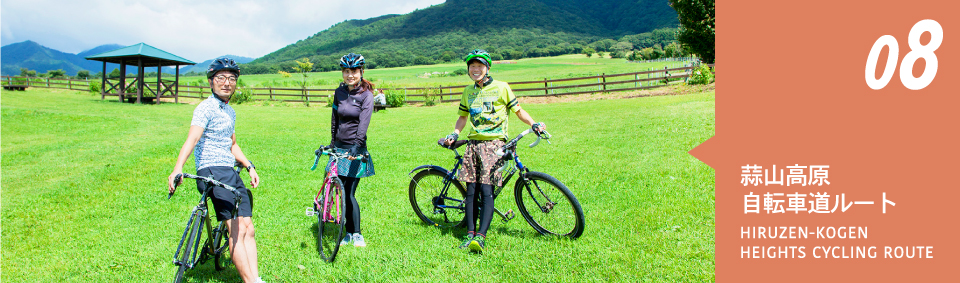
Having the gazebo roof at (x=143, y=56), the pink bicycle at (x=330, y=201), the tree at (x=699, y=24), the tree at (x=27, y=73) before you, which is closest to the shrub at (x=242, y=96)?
the gazebo roof at (x=143, y=56)

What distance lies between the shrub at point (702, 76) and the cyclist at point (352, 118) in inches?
902

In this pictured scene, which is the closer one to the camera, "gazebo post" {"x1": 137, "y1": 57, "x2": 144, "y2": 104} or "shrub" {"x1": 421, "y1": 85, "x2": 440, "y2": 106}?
"gazebo post" {"x1": 137, "y1": 57, "x2": 144, "y2": 104}

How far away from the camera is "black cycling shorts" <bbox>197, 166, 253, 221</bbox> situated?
11.3ft

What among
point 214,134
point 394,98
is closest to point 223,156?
point 214,134

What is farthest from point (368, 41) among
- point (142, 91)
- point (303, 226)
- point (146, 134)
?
point (303, 226)

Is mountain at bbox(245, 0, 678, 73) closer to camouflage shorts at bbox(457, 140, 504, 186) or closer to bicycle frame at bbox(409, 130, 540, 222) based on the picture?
bicycle frame at bbox(409, 130, 540, 222)

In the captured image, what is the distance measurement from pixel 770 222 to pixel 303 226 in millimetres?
5026

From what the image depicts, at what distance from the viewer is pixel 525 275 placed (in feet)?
13.5

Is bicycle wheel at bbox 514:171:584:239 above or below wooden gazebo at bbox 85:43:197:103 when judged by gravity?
below

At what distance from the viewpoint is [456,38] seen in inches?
5891

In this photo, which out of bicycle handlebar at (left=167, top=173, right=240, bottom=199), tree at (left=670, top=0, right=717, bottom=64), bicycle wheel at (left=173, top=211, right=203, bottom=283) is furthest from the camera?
tree at (left=670, top=0, right=717, bottom=64)

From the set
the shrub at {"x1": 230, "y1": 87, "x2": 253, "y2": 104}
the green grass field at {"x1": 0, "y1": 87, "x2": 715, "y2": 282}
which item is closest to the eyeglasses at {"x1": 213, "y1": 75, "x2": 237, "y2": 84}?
the green grass field at {"x1": 0, "y1": 87, "x2": 715, "y2": 282}

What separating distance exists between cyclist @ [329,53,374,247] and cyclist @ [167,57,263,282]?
100cm

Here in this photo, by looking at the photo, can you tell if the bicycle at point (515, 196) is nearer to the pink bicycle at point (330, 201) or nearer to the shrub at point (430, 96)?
the pink bicycle at point (330, 201)
